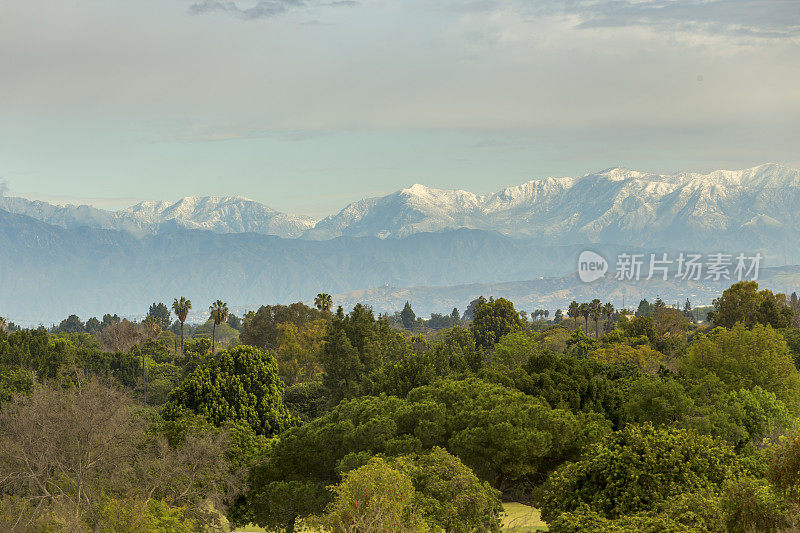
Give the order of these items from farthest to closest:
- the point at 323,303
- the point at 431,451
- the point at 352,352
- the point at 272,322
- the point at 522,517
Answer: the point at 323,303
the point at 272,322
the point at 352,352
the point at 522,517
the point at 431,451

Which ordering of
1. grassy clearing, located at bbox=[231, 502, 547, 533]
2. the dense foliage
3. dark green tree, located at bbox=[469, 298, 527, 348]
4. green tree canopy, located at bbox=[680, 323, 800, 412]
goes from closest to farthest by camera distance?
the dense foliage, grassy clearing, located at bbox=[231, 502, 547, 533], green tree canopy, located at bbox=[680, 323, 800, 412], dark green tree, located at bbox=[469, 298, 527, 348]

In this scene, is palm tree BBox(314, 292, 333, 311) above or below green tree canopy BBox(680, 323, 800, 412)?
above

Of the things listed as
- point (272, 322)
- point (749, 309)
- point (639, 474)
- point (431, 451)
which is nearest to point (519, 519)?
point (431, 451)

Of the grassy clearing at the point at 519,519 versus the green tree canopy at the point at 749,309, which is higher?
the green tree canopy at the point at 749,309

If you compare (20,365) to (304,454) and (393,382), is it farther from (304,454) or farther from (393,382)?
(304,454)

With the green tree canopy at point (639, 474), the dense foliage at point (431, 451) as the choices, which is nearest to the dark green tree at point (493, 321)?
the dense foliage at point (431, 451)

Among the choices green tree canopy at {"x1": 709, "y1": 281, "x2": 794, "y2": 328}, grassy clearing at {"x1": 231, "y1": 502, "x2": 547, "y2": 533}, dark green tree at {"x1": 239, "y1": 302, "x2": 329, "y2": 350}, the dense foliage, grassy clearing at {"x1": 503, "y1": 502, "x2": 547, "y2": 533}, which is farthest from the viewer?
dark green tree at {"x1": 239, "y1": 302, "x2": 329, "y2": 350}

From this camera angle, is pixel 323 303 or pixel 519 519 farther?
pixel 323 303

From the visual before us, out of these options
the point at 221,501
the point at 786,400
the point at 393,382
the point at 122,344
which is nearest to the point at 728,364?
the point at 786,400

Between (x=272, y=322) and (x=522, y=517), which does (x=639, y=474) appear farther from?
(x=272, y=322)

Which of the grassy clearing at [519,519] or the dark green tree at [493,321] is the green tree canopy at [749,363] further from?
the dark green tree at [493,321]

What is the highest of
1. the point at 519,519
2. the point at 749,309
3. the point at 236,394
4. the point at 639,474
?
the point at 749,309

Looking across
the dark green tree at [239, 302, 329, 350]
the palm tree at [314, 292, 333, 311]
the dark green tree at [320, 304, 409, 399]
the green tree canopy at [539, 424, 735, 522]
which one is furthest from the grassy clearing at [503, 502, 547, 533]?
the palm tree at [314, 292, 333, 311]

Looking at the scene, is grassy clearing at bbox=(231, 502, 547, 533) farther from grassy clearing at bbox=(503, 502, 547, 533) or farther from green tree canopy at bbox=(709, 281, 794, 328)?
green tree canopy at bbox=(709, 281, 794, 328)
